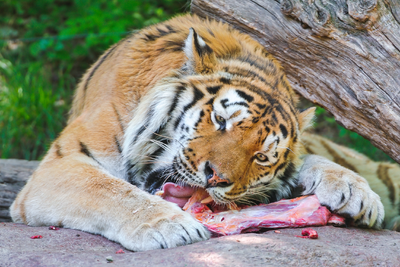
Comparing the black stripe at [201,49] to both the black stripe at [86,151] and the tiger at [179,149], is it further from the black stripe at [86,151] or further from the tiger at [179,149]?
the black stripe at [86,151]

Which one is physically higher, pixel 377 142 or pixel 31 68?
pixel 377 142

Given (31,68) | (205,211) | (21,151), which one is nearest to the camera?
(205,211)

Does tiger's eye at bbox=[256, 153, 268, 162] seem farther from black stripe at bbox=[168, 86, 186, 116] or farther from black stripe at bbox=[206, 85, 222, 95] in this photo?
black stripe at bbox=[168, 86, 186, 116]

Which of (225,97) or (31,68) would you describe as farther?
(31,68)

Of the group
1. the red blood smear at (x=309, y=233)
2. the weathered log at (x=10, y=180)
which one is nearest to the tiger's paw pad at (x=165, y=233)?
the red blood smear at (x=309, y=233)

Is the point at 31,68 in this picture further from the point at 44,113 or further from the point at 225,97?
the point at 225,97

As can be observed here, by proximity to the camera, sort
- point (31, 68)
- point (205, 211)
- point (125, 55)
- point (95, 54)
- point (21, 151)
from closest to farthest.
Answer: point (205, 211), point (125, 55), point (21, 151), point (31, 68), point (95, 54)

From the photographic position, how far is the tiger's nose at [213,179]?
2123 mm

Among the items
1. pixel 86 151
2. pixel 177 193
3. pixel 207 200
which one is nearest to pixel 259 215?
pixel 207 200

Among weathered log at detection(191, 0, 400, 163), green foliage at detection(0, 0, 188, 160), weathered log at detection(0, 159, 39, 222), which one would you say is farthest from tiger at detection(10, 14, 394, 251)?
green foliage at detection(0, 0, 188, 160)

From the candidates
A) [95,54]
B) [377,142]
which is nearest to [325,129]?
[377,142]

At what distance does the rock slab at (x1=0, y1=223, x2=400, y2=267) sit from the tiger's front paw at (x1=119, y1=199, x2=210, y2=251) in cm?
8

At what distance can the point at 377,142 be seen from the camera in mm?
2656

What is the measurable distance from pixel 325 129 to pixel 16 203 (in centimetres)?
382
